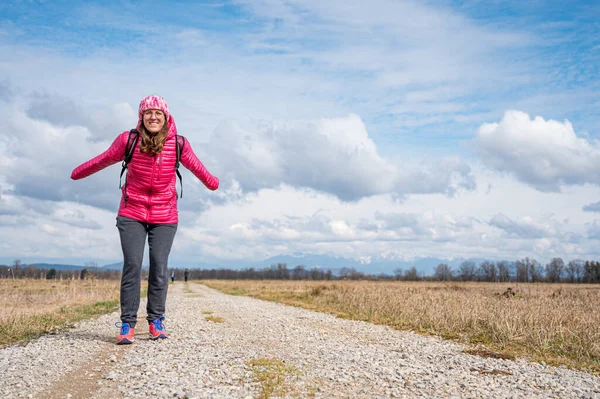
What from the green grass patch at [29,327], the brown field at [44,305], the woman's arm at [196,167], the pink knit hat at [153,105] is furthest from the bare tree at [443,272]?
the pink knit hat at [153,105]

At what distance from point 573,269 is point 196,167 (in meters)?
180

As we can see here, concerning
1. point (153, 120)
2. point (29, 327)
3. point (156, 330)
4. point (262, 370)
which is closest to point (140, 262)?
point (156, 330)

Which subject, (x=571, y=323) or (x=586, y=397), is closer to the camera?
(x=586, y=397)

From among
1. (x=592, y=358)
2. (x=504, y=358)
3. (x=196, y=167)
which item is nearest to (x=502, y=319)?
(x=592, y=358)

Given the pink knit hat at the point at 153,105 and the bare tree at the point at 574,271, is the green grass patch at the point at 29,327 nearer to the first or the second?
the pink knit hat at the point at 153,105

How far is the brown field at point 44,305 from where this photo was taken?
27.7 ft

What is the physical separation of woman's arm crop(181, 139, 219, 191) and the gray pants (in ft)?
2.73

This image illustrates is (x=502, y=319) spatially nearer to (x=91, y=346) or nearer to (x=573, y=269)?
(x=91, y=346)

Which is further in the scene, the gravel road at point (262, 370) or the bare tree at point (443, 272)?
the bare tree at point (443, 272)

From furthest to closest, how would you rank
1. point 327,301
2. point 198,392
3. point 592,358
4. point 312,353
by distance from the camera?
point 327,301
point 592,358
point 312,353
point 198,392

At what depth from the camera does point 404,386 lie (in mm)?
4664

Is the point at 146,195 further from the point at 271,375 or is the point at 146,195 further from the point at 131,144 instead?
the point at 271,375

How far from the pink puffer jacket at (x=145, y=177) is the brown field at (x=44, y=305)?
3035mm

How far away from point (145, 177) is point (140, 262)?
1.24 meters
